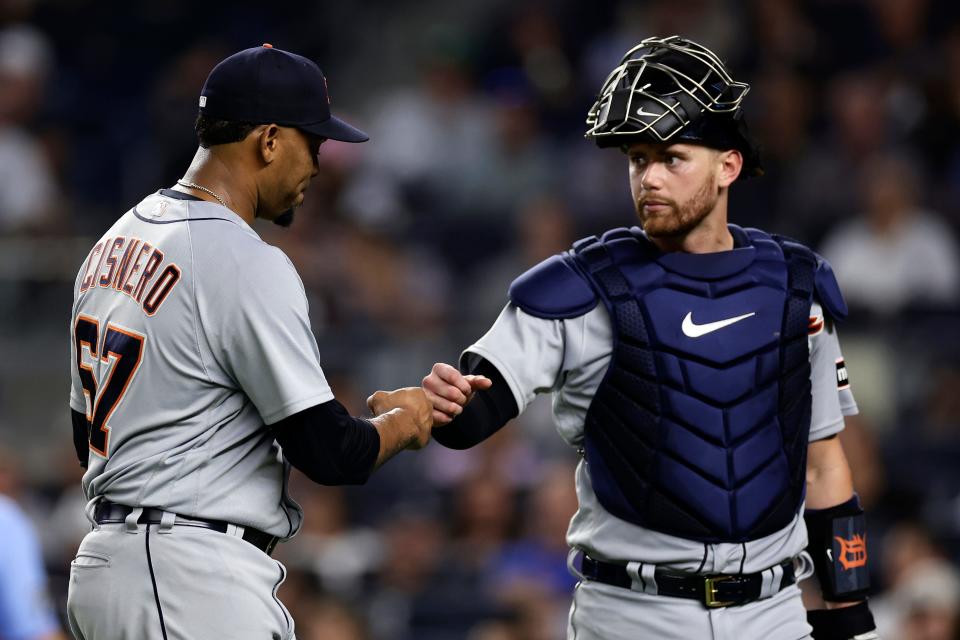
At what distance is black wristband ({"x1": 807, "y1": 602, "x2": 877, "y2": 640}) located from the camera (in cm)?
371

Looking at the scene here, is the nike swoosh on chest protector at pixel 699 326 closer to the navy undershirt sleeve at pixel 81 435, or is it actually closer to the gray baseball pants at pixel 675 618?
the gray baseball pants at pixel 675 618

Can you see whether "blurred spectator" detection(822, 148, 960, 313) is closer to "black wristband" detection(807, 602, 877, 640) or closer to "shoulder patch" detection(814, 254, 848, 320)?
"shoulder patch" detection(814, 254, 848, 320)

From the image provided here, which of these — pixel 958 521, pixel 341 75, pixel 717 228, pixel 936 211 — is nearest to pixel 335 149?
pixel 341 75

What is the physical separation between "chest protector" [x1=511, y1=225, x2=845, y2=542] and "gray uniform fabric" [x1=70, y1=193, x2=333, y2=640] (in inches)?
30.9

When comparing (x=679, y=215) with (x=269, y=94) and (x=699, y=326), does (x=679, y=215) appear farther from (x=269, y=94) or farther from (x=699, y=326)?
(x=269, y=94)

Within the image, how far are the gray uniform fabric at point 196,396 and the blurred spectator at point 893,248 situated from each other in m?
4.92

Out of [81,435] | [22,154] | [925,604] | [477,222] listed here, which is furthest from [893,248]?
[22,154]

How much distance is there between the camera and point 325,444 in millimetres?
3125

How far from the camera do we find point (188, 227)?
3193mm

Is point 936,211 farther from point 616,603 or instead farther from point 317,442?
point 317,442

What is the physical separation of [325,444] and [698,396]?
0.99 m

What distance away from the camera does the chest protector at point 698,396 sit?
351 centimetres

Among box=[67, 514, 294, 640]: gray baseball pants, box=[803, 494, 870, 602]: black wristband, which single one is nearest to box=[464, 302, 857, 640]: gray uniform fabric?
box=[803, 494, 870, 602]: black wristband

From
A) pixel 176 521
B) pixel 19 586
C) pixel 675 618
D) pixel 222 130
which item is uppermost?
pixel 222 130
